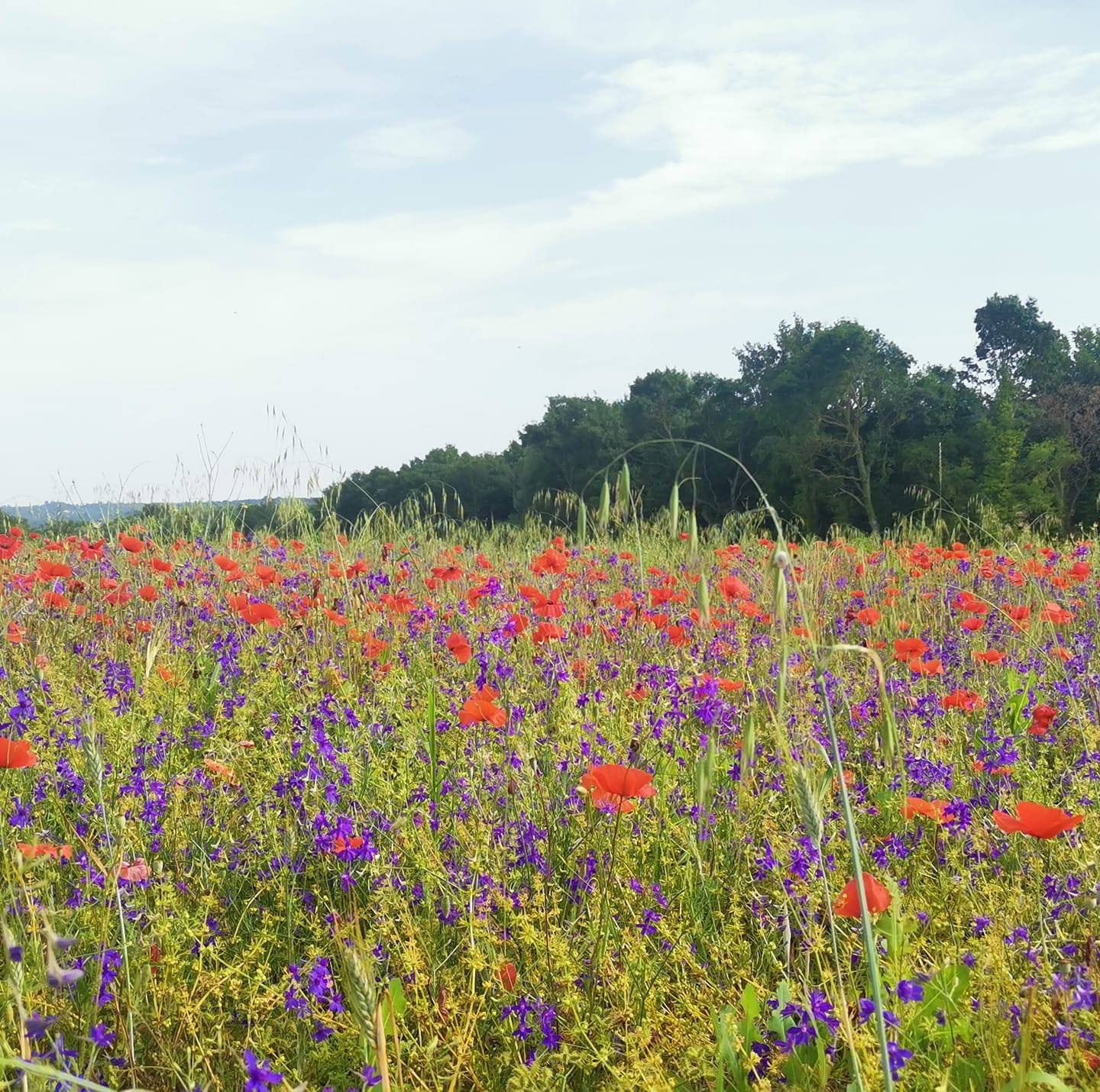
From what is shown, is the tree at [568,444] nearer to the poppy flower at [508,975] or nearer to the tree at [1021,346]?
the tree at [1021,346]

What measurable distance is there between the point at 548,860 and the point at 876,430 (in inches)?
1229

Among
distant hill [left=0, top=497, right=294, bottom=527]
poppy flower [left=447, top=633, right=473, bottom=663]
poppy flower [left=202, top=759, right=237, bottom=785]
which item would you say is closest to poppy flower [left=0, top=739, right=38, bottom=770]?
poppy flower [left=202, top=759, right=237, bottom=785]

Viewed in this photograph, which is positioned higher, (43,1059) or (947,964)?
(43,1059)

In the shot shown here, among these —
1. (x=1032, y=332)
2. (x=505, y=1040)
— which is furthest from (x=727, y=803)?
(x=1032, y=332)

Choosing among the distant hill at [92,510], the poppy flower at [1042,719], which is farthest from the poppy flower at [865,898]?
the distant hill at [92,510]

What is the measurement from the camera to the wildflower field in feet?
5.59

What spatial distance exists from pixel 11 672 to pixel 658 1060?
3057 millimetres

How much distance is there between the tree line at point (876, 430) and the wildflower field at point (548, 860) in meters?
21.7

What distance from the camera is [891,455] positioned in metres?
30.9

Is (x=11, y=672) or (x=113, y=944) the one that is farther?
(x=11, y=672)

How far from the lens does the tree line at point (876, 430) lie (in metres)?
29.2

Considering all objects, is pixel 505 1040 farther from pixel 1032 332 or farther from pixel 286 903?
pixel 1032 332

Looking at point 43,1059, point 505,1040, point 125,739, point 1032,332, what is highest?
Answer: point 1032,332

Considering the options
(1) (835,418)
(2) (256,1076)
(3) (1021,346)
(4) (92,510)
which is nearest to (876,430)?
(1) (835,418)
